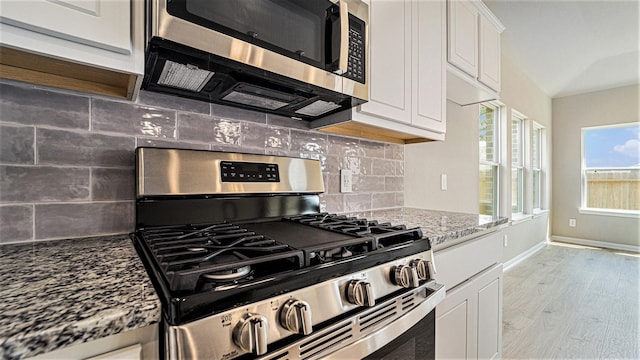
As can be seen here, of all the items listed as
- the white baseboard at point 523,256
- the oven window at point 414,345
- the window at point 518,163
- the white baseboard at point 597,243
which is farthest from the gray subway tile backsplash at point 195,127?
the white baseboard at point 597,243

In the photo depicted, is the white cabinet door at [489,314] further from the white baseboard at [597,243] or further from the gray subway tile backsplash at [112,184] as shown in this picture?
the white baseboard at [597,243]

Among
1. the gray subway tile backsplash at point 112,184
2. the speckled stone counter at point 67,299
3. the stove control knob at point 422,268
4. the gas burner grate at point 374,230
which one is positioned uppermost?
the gray subway tile backsplash at point 112,184

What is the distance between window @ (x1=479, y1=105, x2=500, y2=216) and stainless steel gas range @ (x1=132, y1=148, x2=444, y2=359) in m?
2.90

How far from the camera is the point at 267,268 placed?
2.02ft

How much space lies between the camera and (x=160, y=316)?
1.52ft

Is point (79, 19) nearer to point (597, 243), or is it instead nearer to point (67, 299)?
point (67, 299)

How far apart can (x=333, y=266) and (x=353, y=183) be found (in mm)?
1035

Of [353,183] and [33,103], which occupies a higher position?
[33,103]

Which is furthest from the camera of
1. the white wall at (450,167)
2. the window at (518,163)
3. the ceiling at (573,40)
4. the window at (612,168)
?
the window at (612,168)

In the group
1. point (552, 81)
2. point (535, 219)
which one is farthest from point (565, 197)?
point (552, 81)

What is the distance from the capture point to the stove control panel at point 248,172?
42.9 inches

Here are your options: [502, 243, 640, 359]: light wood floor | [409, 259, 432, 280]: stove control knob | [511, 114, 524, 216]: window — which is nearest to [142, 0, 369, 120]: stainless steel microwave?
[409, 259, 432, 280]: stove control knob

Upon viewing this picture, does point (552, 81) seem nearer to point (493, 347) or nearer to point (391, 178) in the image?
point (391, 178)

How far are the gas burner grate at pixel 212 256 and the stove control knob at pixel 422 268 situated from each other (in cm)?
41
